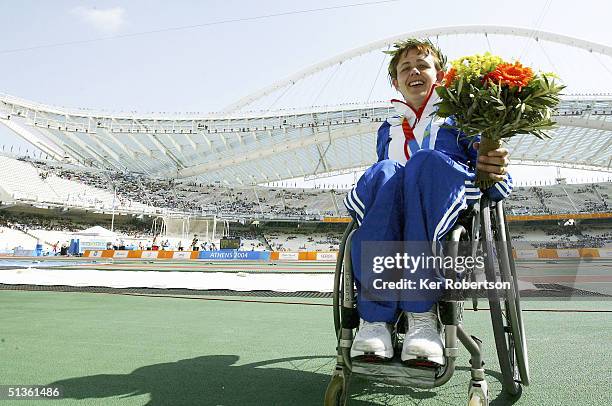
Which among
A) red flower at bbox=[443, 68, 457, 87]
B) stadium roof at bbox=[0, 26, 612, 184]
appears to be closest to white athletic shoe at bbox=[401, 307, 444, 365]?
red flower at bbox=[443, 68, 457, 87]

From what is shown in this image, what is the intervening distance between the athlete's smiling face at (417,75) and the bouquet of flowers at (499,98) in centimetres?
63

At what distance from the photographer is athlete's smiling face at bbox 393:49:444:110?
210 centimetres

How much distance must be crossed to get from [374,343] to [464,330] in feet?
1.11

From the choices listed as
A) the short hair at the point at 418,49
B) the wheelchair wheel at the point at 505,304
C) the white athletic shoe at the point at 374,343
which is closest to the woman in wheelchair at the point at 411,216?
the white athletic shoe at the point at 374,343

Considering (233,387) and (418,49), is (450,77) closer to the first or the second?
(418,49)

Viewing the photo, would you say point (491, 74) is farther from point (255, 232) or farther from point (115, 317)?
point (255, 232)

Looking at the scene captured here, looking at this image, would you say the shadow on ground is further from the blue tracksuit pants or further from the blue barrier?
the blue barrier

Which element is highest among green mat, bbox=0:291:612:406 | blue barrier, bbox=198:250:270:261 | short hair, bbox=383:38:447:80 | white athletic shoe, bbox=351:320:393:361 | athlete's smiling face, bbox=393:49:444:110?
short hair, bbox=383:38:447:80

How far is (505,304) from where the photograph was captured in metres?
1.58

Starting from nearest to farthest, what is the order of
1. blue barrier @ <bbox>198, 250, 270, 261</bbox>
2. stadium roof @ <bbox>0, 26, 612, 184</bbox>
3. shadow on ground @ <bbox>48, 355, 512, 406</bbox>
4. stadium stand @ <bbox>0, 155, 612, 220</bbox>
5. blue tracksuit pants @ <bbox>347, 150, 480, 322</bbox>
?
1. blue tracksuit pants @ <bbox>347, 150, 480, 322</bbox>
2. shadow on ground @ <bbox>48, 355, 512, 406</bbox>
3. blue barrier @ <bbox>198, 250, 270, 261</bbox>
4. stadium roof @ <bbox>0, 26, 612, 184</bbox>
5. stadium stand @ <bbox>0, 155, 612, 220</bbox>

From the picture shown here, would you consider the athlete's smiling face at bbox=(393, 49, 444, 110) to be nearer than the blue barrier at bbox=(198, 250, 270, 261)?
Yes

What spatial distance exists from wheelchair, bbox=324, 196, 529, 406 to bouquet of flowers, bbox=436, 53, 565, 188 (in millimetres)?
306

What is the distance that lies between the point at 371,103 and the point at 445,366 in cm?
3452

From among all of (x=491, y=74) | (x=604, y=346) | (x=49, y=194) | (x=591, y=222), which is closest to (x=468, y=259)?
(x=491, y=74)
